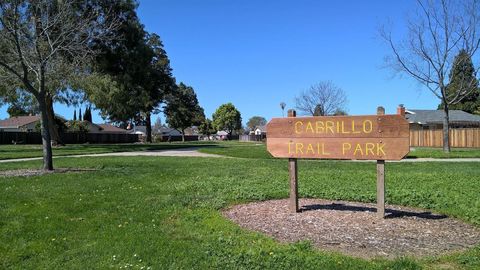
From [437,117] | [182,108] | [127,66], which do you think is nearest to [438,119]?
[437,117]

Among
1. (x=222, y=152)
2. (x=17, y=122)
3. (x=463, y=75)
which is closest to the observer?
(x=222, y=152)

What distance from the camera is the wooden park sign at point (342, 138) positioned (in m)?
7.05

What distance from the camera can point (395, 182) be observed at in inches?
452

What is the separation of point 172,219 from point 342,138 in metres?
3.04

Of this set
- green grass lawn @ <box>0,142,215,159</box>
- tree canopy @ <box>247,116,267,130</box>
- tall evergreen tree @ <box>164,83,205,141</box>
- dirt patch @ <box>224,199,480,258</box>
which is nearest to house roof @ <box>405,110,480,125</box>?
green grass lawn @ <box>0,142,215,159</box>

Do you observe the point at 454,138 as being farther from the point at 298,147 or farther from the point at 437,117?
the point at 298,147

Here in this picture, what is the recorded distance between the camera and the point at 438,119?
166 feet

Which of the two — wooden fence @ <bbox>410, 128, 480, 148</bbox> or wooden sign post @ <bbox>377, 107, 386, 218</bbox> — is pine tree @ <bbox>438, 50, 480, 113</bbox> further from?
wooden sign post @ <bbox>377, 107, 386, 218</bbox>

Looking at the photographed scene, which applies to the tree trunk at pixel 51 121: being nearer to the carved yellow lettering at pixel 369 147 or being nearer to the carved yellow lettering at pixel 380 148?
the carved yellow lettering at pixel 369 147

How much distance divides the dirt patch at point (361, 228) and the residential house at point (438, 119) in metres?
43.6

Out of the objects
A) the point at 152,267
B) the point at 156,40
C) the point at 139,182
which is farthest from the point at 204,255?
the point at 156,40

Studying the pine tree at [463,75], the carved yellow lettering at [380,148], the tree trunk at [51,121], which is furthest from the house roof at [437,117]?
the carved yellow lettering at [380,148]

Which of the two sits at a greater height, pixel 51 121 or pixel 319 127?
pixel 51 121

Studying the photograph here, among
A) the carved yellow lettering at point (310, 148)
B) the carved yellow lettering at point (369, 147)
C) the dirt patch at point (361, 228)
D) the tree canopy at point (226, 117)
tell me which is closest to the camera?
the dirt patch at point (361, 228)
